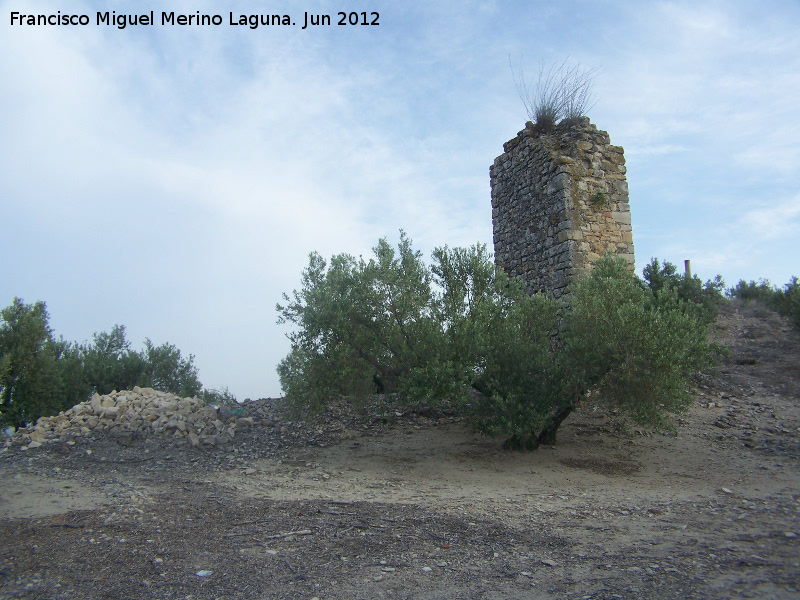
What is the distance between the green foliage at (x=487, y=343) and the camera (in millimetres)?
8914

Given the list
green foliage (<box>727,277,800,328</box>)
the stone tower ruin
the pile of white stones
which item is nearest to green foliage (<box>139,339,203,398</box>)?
the pile of white stones

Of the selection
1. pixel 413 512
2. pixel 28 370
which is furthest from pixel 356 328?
pixel 28 370

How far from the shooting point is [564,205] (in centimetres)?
1174

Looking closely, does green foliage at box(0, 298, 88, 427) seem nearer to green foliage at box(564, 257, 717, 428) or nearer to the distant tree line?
the distant tree line

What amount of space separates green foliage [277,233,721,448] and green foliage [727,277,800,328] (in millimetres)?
10519

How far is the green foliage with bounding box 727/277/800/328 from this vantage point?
1777 centimetres

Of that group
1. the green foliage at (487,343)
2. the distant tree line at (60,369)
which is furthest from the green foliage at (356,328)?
the distant tree line at (60,369)

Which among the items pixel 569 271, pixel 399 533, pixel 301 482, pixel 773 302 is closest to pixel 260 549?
pixel 399 533

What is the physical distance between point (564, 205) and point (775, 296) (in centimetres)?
1349

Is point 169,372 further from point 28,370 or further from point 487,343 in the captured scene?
point 487,343

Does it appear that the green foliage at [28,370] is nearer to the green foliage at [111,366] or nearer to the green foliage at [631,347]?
the green foliage at [111,366]

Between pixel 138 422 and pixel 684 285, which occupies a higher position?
pixel 684 285

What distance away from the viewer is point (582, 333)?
9.48 metres

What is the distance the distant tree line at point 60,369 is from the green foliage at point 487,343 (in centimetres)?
669
